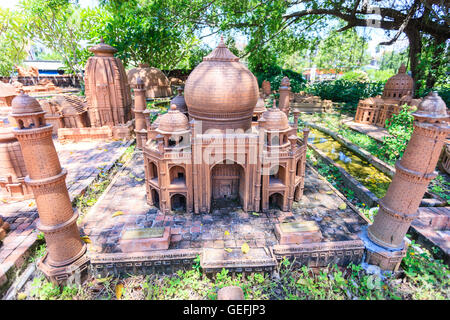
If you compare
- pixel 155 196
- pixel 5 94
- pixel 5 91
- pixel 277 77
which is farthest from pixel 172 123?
pixel 277 77

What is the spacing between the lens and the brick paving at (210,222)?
26.0 feet

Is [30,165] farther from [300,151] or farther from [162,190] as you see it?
[300,151]

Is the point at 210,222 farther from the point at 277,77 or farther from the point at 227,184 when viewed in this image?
the point at 277,77

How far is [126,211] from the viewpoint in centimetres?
943

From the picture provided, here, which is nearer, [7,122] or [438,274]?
[438,274]

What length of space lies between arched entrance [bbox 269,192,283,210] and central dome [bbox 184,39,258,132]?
3176 millimetres

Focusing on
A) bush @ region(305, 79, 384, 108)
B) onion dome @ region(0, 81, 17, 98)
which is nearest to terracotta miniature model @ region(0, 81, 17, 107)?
onion dome @ region(0, 81, 17, 98)

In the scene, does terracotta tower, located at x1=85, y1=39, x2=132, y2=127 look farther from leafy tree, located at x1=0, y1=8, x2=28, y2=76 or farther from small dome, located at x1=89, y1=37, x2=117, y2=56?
leafy tree, located at x1=0, y1=8, x2=28, y2=76

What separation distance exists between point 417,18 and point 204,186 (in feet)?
78.1

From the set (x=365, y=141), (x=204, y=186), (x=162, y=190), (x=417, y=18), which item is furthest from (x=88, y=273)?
(x=417, y=18)

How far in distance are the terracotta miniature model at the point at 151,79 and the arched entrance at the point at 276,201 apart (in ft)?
86.3

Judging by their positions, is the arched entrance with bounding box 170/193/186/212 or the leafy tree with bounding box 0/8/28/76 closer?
the arched entrance with bounding box 170/193/186/212

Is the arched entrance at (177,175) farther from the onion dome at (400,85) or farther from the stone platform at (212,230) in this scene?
the onion dome at (400,85)

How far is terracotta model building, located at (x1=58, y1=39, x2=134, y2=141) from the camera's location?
56.2ft
